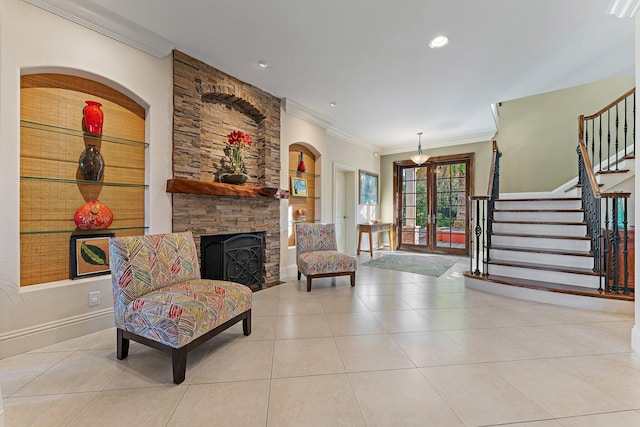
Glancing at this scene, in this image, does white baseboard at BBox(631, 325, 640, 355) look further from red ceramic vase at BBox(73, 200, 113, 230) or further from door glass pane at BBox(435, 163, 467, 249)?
door glass pane at BBox(435, 163, 467, 249)

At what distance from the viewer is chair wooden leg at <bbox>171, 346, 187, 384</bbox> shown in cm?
166

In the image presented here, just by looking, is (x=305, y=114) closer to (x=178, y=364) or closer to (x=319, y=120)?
(x=319, y=120)

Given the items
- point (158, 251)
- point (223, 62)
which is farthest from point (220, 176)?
point (158, 251)

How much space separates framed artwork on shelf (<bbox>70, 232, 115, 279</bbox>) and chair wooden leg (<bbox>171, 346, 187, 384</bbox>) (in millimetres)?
1386

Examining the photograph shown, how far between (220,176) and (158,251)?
62.0 inches

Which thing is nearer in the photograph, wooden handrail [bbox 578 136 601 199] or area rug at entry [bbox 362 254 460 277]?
wooden handrail [bbox 578 136 601 199]

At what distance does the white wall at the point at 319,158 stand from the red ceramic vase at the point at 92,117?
2.36 metres

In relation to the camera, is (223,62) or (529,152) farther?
(529,152)

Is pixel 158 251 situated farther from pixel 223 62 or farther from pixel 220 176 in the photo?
pixel 223 62

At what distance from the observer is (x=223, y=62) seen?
323cm

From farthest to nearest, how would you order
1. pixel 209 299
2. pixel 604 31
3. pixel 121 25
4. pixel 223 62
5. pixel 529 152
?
pixel 529 152 → pixel 223 62 → pixel 604 31 → pixel 121 25 → pixel 209 299

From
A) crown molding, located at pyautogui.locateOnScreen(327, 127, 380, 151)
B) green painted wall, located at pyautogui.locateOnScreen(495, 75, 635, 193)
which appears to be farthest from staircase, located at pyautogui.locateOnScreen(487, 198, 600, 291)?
crown molding, located at pyautogui.locateOnScreen(327, 127, 380, 151)

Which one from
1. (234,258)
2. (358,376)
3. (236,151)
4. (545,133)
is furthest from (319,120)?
(545,133)

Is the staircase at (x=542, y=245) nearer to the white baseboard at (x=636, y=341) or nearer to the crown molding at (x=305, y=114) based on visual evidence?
the white baseboard at (x=636, y=341)
